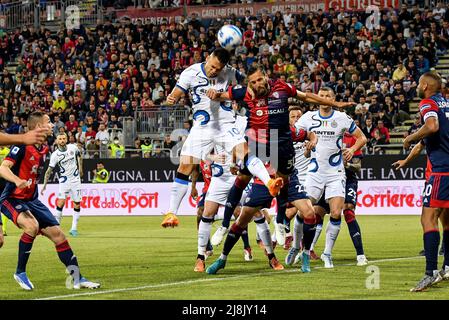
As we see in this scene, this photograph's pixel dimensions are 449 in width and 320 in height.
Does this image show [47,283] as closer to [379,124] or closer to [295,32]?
[379,124]

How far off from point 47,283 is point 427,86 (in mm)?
5981

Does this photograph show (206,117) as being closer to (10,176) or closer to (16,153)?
(16,153)

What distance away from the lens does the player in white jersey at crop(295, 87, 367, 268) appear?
15375 mm

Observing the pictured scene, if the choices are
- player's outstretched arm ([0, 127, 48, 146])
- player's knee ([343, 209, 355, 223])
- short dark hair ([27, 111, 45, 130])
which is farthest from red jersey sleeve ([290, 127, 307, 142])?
player's outstretched arm ([0, 127, 48, 146])

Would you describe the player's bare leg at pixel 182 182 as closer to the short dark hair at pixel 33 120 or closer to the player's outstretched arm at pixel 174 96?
the player's outstretched arm at pixel 174 96

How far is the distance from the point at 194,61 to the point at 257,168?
2638 centimetres

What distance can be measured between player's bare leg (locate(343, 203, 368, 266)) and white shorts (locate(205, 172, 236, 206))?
2083 mm

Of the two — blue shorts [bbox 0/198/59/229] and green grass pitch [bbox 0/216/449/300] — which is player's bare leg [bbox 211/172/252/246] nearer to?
green grass pitch [bbox 0/216/449/300]

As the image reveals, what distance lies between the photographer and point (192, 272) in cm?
1435

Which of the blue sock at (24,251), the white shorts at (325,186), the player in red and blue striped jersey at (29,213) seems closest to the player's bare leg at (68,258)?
the player in red and blue striped jersey at (29,213)

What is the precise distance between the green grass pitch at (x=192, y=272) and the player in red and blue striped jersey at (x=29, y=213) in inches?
11.8

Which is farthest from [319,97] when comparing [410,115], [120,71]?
[120,71]

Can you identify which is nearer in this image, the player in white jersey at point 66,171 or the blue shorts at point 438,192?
the blue shorts at point 438,192

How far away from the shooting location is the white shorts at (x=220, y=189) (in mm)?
15273
